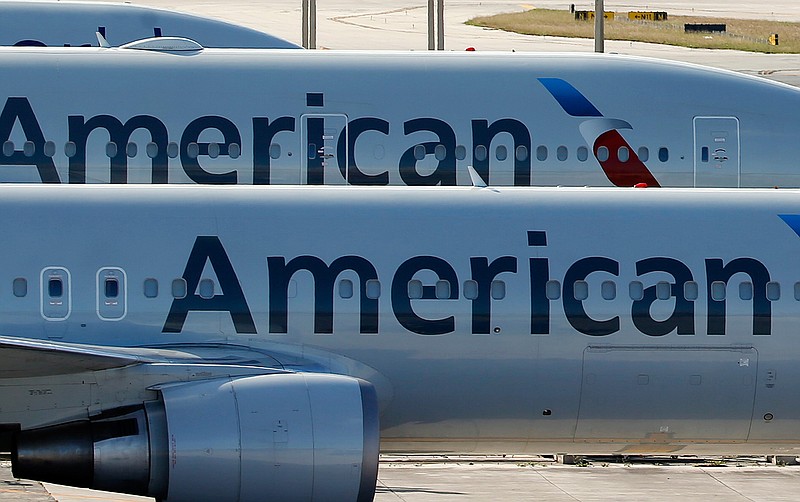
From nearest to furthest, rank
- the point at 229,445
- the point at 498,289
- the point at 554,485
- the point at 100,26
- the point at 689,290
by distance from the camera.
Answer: the point at 229,445 < the point at 498,289 < the point at 689,290 < the point at 554,485 < the point at 100,26

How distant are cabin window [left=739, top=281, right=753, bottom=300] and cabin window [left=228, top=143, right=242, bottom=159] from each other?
11272mm

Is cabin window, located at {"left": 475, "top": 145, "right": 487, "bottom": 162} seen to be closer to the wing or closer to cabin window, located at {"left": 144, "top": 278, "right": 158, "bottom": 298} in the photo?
cabin window, located at {"left": 144, "top": 278, "right": 158, "bottom": 298}

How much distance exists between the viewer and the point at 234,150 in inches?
1081

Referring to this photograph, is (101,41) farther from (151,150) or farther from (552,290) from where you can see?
(552,290)

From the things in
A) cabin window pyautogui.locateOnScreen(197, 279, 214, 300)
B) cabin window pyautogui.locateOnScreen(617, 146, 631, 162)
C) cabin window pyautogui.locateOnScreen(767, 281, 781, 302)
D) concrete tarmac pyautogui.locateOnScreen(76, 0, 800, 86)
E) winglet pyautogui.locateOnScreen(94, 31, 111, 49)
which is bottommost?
cabin window pyautogui.locateOnScreen(767, 281, 781, 302)

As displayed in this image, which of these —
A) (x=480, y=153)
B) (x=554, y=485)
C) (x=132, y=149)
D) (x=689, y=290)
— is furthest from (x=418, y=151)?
(x=689, y=290)

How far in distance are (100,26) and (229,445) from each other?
1886 cm

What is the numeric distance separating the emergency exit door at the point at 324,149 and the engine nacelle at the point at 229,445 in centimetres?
Result: 1045

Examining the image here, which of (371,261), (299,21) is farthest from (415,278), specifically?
(299,21)

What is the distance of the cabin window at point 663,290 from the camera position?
18797 mm

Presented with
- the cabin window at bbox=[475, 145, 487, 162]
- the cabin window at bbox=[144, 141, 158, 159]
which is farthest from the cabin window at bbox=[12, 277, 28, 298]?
the cabin window at bbox=[475, 145, 487, 162]

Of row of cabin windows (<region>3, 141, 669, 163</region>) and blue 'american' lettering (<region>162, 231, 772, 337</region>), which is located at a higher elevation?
row of cabin windows (<region>3, 141, 669, 163</region>)

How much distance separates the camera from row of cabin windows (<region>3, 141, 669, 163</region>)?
88.8ft

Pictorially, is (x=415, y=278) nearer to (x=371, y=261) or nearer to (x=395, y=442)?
(x=371, y=261)
